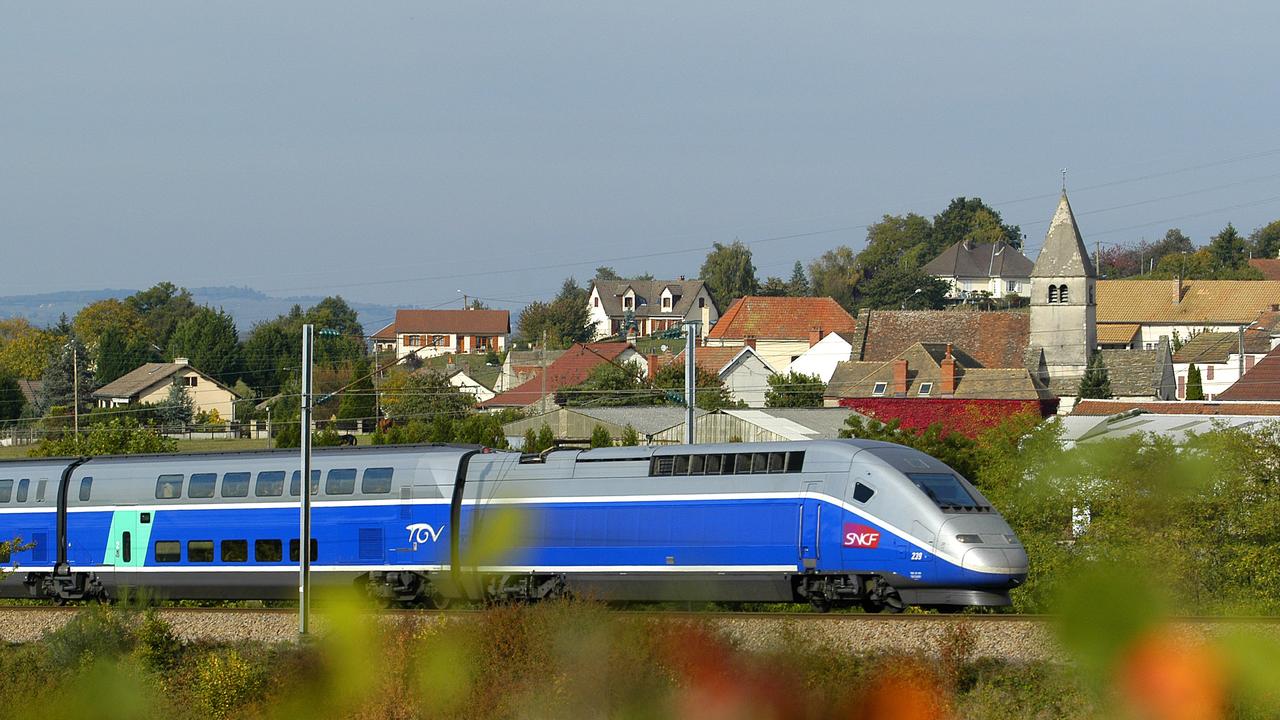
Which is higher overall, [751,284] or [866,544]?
[751,284]

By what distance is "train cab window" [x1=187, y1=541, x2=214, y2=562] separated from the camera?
31328mm

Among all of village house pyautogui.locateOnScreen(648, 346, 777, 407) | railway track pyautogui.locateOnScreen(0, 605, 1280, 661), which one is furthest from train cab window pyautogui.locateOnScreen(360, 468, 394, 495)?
village house pyautogui.locateOnScreen(648, 346, 777, 407)

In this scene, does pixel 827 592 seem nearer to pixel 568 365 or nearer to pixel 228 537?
pixel 228 537

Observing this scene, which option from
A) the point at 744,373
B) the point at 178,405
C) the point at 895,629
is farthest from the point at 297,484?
the point at 178,405

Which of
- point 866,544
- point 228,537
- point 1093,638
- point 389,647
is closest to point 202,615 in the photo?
point 228,537

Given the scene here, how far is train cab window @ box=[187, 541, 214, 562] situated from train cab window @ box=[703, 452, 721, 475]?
11899mm

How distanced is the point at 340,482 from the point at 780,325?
99.5 m

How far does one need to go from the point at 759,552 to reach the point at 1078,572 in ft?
23.3

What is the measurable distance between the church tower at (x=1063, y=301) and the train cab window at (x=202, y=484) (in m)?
72.5

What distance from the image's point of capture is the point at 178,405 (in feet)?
332

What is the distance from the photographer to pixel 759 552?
86.4 ft

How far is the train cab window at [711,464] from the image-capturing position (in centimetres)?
2720

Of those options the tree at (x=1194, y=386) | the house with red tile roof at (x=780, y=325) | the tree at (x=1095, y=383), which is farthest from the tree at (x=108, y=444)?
the house with red tile roof at (x=780, y=325)

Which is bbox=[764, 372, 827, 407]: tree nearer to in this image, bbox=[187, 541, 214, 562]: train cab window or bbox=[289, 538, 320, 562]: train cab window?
bbox=[187, 541, 214, 562]: train cab window
